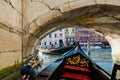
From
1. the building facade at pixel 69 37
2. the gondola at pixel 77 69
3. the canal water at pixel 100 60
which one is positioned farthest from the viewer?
the building facade at pixel 69 37

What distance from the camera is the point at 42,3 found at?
19.2 feet

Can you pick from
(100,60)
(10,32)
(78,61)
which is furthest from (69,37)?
(10,32)

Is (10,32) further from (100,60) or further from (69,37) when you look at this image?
(69,37)

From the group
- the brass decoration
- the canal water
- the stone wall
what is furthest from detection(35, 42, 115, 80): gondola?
the canal water

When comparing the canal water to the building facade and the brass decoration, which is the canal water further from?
the building facade

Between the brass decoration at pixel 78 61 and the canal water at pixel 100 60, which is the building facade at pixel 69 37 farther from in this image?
the brass decoration at pixel 78 61

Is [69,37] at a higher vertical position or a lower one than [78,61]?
higher

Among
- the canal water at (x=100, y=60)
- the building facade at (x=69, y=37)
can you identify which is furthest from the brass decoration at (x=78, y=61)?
the building facade at (x=69, y=37)

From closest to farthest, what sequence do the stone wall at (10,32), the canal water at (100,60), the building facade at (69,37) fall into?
the stone wall at (10,32) → the canal water at (100,60) → the building facade at (69,37)

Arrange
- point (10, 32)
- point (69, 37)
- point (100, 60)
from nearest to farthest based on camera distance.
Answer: point (10, 32), point (100, 60), point (69, 37)

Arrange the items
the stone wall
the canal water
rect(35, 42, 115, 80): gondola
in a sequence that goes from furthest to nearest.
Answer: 1. the canal water
2. rect(35, 42, 115, 80): gondola
3. the stone wall

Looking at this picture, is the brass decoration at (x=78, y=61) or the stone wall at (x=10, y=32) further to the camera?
the brass decoration at (x=78, y=61)

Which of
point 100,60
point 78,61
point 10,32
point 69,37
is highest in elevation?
point 69,37

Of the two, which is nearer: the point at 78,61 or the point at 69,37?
the point at 78,61
